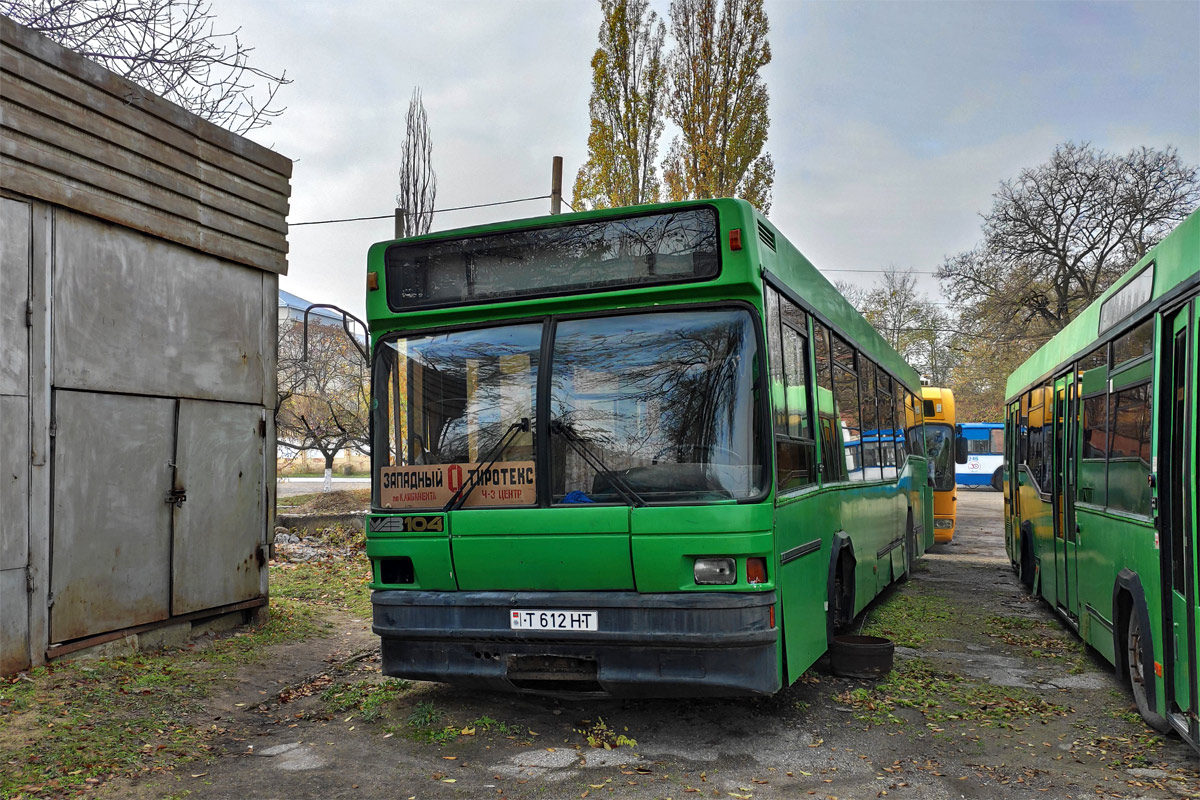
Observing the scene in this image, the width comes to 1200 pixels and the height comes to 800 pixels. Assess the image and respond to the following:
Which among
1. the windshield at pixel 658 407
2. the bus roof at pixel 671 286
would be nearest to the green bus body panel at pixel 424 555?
the windshield at pixel 658 407

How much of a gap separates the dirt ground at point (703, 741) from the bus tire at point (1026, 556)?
12.0ft

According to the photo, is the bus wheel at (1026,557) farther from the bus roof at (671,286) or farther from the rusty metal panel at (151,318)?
the rusty metal panel at (151,318)

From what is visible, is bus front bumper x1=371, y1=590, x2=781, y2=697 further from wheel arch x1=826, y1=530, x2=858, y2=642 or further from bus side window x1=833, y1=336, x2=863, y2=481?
bus side window x1=833, y1=336, x2=863, y2=481

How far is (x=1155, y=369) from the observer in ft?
18.5

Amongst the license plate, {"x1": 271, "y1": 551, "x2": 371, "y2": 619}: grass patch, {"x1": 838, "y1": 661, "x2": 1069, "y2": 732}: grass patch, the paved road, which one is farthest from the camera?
the paved road

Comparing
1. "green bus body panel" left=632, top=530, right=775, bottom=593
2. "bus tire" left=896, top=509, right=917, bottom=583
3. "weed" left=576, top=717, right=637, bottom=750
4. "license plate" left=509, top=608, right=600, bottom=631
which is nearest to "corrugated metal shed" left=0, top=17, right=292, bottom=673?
"license plate" left=509, top=608, right=600, bottom=631

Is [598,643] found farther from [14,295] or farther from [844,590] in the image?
[14,295]

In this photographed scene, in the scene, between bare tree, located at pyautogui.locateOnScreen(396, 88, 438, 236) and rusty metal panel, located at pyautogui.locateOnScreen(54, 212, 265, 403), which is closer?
rusty metal panel, located at pyautogui.locateOnScreen(54, 212, 265, 403)

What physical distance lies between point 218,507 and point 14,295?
259 centimetres

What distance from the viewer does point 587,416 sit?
5676 mm

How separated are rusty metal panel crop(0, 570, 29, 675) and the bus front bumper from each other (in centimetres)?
277

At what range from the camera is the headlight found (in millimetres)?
5355

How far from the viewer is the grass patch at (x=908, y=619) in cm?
941

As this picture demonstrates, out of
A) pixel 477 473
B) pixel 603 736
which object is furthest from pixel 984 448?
pixel 477 473
